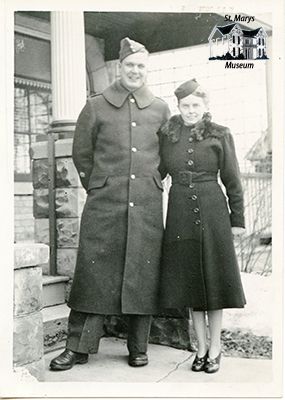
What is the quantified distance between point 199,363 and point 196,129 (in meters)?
1.02

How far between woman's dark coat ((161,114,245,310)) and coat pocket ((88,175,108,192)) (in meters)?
0.32

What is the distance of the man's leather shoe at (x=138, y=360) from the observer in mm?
2434

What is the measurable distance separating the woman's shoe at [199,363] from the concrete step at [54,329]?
2.03ft

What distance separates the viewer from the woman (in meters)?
2.39

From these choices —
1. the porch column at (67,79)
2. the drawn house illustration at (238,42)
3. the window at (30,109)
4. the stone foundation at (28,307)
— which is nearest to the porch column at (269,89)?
the drawn house illustration at (238,42)

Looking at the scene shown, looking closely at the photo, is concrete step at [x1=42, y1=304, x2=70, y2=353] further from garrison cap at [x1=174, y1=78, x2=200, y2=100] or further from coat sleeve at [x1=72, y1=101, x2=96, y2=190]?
garrison cap at [x1=174, y1=78, x2=200, y2=100]

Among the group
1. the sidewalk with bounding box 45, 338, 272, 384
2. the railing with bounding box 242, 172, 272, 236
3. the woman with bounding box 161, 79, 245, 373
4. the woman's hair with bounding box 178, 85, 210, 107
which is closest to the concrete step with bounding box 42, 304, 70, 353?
the sidewalk with bounding box 45, 338, 272, 384

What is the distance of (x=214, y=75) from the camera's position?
7.86 feet

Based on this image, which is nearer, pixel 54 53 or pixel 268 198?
pixel 268 198

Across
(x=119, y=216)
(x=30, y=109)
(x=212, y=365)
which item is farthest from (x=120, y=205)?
(x=30, y=109)

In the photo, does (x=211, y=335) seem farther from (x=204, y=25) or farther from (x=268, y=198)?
(x=204, y=25)

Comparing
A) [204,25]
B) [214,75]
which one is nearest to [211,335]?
[214,75]

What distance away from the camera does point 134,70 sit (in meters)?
2.42

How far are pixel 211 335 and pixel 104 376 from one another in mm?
494
